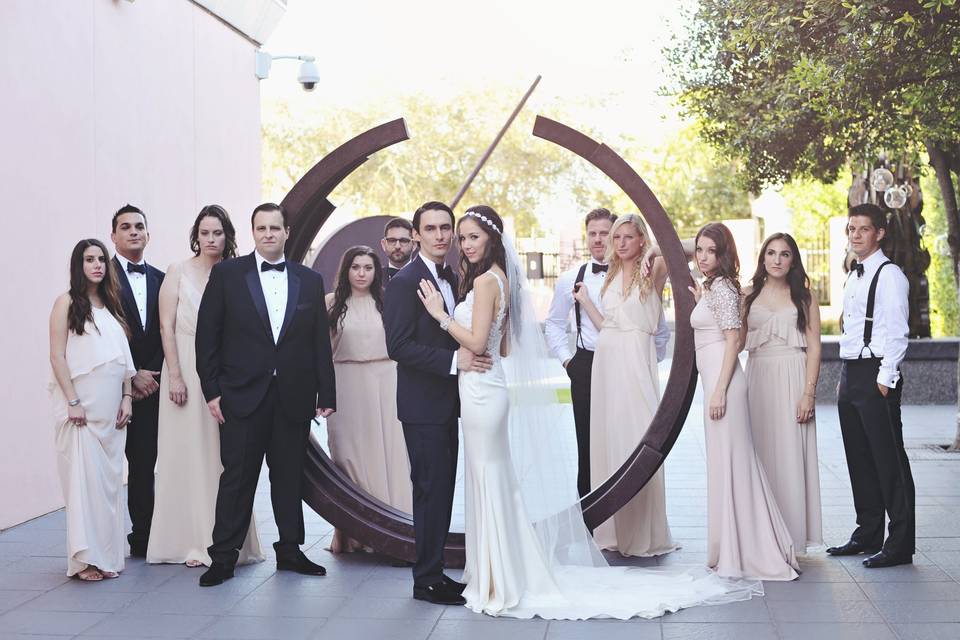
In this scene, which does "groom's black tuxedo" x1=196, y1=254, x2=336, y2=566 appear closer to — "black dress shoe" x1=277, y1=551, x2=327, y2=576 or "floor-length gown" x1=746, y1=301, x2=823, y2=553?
"black dress shoe" x1=277, y1=551, x2=327, y2=576

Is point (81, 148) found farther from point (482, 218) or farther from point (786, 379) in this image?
point (786, 379)

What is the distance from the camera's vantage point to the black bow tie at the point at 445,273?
17.3 ft

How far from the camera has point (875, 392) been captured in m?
5.82

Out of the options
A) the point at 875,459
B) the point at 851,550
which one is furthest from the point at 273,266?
the point at 851,550

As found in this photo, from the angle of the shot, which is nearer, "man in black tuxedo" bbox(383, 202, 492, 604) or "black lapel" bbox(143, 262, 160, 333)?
"man in black tuxedo" bbox(383, 202, 492, 604)

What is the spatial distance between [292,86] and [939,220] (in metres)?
23.7

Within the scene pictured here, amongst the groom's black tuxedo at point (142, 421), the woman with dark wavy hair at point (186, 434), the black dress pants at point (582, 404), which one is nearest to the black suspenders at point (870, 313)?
the black dress pants at point (582, 404)

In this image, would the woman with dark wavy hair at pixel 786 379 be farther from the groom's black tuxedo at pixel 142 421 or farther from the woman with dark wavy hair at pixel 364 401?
the groom's black tuxedo at pixel 142 421

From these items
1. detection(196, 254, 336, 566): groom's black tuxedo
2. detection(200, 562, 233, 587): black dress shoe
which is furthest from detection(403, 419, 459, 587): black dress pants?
detection(200, 562, 233, 587): black dress shoe

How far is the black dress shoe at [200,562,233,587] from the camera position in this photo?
554 cm

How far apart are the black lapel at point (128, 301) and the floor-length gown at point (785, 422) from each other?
3281 millimetres

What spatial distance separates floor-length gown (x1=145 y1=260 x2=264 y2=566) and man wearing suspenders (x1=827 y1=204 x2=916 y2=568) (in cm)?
320

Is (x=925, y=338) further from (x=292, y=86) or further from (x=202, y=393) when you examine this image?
(x=292, y=86)

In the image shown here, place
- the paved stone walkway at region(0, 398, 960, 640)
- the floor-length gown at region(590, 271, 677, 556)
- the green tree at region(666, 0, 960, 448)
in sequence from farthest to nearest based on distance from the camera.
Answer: the green tree at region(666, 0, 960, 448)
the floor-length gown at region(590, 271, 677, 556)
the paved stone walkway at region(0, 398, 960, 640)
